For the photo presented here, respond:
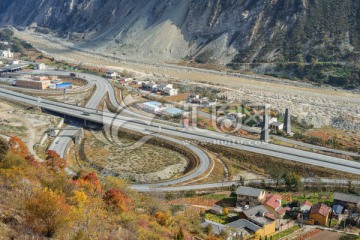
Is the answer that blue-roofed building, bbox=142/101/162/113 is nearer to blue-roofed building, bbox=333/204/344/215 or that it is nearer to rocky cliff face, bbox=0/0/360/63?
blue-roofed building, bbox=333/204/344/215

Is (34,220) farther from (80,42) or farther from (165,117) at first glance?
(80,42)

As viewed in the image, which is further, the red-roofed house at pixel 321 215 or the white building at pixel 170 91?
the white building at pixel 170 91

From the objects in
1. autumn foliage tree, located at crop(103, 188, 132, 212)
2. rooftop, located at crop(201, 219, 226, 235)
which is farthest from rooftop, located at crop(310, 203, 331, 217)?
autumn foliage tree, located at crop(103, 188, 132, 212)

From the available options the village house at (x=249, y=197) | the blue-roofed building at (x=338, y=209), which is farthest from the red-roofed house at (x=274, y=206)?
the blue-roofed building at (x=338, y=209)

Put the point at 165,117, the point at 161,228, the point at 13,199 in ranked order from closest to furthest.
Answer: the point at 13,199 → the point at 161,228 → the point at 165,117

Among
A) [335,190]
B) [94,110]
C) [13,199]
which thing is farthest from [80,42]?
[13,199]

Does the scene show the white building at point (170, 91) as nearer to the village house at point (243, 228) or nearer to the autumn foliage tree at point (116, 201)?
the village house at point (243, 228)

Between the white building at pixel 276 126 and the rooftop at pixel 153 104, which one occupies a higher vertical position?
the rooftop at pixel 153 104
